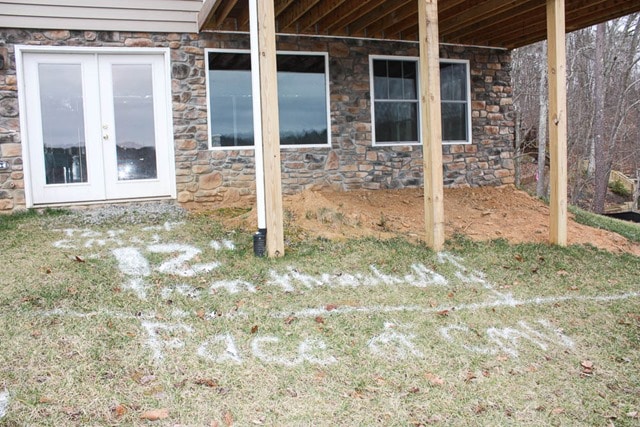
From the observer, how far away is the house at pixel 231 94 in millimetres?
6477

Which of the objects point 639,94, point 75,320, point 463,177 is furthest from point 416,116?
point 639,94

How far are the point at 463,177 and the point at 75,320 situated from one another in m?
6.78

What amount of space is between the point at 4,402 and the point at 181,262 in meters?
2.36

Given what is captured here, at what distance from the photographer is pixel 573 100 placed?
16.6 meters

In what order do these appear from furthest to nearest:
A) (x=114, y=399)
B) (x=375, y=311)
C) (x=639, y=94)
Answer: (x=639, y=94) → (x=375, y=311) → (x=114, y=399)

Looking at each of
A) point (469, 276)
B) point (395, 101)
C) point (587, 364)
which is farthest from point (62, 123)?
point (587, 364)

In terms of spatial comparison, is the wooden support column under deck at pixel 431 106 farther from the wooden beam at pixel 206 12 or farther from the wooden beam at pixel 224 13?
the wooden beam at pixel 206 12

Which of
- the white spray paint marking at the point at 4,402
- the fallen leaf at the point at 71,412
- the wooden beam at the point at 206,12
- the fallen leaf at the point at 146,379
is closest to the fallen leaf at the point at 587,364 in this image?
the fallen leaf at the point at 146,379

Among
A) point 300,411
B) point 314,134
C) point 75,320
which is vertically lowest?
point 300,411

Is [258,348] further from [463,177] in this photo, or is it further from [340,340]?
[463,177]

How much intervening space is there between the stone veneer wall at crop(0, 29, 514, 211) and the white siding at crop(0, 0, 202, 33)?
10cm

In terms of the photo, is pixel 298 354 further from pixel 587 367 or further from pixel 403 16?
pixel 403 16

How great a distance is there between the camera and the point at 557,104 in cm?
562

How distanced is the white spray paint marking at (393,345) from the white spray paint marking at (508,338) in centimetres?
29
